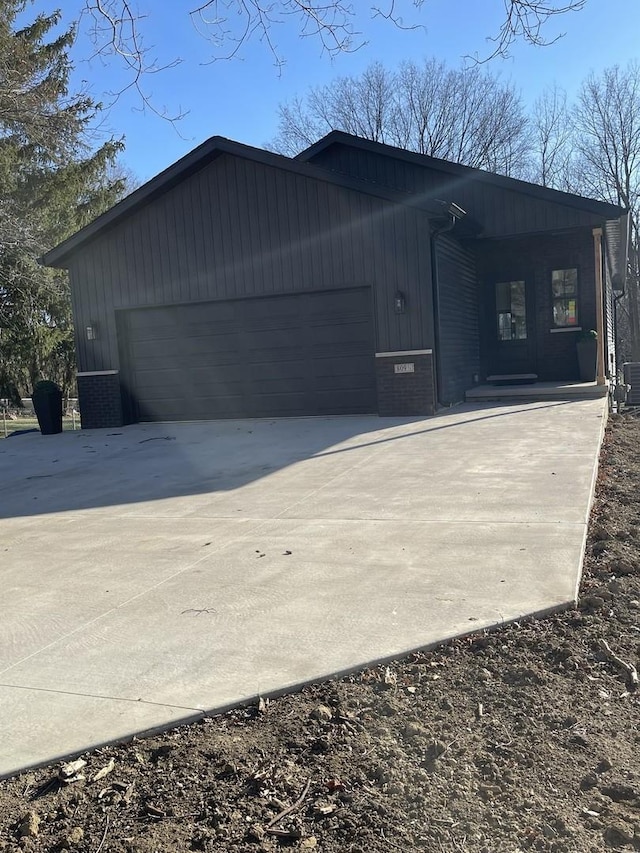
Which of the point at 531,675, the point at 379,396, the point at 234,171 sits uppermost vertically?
the point at 234,171

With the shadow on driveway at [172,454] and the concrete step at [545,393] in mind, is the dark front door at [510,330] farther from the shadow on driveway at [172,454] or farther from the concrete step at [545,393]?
the shadow on driveway at [172,454]

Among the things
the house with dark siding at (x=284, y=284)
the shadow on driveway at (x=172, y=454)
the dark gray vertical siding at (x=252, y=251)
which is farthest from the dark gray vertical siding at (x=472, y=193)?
the shadow on driveway at (x=172, y=454)

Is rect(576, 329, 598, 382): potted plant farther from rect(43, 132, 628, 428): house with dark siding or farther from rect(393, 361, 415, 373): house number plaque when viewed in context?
rect(393, 361, 415, 373): house number plaque

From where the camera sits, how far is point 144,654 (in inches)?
134

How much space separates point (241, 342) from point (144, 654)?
10.3 meters

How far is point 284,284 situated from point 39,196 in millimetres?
16434

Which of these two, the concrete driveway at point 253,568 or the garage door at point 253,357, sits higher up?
the garage door at point 253,357

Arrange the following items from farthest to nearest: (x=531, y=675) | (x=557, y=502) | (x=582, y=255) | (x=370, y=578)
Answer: (x=582, y=255)
(x=557, y=502)
(x=370, y=578)
(x=531, y=675)

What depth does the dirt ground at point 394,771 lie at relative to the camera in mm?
2102

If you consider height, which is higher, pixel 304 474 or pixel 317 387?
pixel 317 387

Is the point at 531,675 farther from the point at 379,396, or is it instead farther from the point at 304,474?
the point at 379,396

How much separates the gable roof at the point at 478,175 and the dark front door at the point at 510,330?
2418 mm

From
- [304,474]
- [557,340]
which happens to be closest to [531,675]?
[304,474]

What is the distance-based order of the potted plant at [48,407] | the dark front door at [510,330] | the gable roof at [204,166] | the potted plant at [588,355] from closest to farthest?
the gable roof at [204,166] → the potted plant at [48,407] → the potted plant at [588,355] → the dark front door at [510,330]
